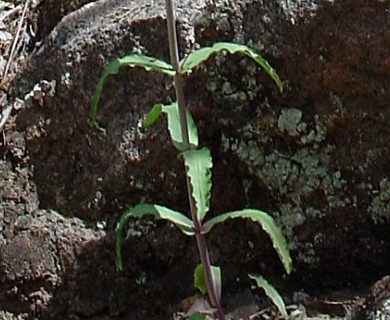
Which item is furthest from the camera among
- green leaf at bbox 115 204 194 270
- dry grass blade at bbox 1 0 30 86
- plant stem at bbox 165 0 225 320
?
dry grass blade at bbox 1 0 30 86

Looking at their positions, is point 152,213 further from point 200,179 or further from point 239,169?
point 239,169

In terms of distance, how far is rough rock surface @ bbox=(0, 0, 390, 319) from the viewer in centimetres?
177

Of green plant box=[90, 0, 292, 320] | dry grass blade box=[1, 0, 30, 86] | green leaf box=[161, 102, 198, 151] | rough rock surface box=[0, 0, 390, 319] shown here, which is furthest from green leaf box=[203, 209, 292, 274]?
dry grass blade box=[1, 0, 30, 86]

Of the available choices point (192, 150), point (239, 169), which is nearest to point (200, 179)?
point (192, 150)

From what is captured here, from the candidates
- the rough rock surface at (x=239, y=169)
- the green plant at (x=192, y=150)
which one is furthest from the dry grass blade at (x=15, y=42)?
the green plant at (x=192, y=150)

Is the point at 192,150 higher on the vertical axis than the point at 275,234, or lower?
higher

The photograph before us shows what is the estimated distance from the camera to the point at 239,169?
182 centimetres

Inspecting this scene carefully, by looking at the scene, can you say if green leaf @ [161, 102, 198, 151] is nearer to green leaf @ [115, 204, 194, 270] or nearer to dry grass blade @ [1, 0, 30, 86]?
green leaf @ [115, 204, 194, 270]

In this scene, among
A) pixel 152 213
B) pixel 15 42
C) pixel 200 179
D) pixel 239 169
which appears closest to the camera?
pixel 200 179

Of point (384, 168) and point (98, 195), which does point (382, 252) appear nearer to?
point (384, 168)

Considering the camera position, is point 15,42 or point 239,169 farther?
point 15,42

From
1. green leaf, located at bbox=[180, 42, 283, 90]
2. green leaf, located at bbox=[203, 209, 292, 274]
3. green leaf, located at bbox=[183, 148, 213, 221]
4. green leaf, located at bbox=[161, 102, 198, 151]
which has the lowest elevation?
green leaf, located at bbox=[203, 209, 292, 274]

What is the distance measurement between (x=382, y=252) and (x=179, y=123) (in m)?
0.57

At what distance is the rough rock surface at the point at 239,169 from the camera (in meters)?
1.77
